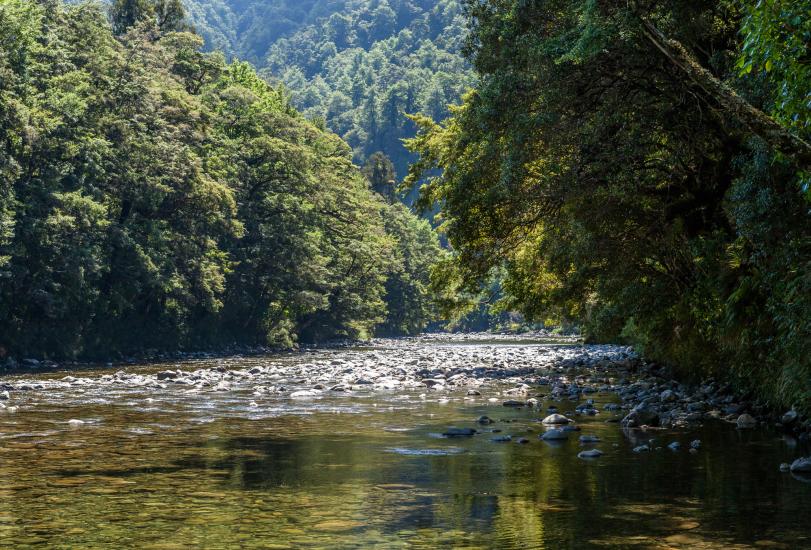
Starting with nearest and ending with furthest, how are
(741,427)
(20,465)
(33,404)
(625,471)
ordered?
(625,471) → (20,465) → (741,427) → (33,404)

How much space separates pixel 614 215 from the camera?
17344 millimetres

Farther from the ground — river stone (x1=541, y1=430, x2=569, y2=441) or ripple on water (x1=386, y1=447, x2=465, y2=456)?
river stone (x1=541, y1=430, x2=569, y2=441)

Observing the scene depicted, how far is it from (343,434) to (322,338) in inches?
2209

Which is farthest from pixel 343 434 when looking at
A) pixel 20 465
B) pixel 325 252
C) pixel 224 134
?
pixel 325 252

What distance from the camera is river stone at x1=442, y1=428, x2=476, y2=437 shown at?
13438 mm

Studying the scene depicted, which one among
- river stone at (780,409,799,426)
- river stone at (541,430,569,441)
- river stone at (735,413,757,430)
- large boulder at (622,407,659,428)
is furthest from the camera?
large boulder at (622,407,659,428)

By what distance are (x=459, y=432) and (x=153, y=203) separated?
33.1 meters

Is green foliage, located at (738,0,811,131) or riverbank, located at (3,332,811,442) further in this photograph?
riverbank, located at (3,332,811,442)

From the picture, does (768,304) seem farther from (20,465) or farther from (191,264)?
(191,264)

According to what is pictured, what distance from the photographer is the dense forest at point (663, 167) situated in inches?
437

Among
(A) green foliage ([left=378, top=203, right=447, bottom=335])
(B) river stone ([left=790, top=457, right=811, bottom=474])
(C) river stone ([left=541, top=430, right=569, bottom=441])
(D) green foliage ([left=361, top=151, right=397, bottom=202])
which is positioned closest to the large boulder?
(C) river stone ([left=541, top=430, right=569, bottom=441])

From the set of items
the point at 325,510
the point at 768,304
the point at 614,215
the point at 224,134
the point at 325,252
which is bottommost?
the point at 325,510

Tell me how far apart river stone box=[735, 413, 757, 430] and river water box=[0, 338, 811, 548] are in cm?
52

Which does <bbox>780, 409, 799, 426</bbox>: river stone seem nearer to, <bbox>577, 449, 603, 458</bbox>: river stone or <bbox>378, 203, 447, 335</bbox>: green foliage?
<bbox>577, 449, 603, 458</bbox>: river stone
